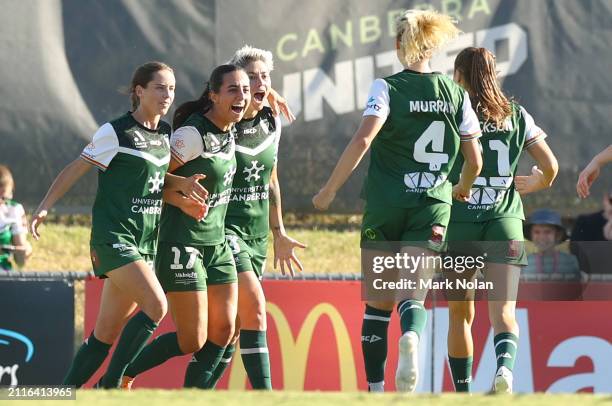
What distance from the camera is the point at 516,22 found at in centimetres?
1067

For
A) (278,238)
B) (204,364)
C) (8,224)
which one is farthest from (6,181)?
(204,364)

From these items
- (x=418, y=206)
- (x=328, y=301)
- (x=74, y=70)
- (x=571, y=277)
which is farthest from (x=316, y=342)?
(x=74, y=70)

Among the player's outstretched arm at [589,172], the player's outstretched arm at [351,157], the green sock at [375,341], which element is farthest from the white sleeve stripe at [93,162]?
the player's outstretched arm at [589,172]

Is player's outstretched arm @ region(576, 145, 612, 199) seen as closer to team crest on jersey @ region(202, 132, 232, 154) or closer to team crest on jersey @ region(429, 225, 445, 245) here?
team crest on jersey @ region(429, 225, 445, 245)

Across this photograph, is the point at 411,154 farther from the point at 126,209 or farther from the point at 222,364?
the point at 222,364

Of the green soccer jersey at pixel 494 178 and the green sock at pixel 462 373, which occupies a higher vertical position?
the green soccer jersey at pixel 494 178

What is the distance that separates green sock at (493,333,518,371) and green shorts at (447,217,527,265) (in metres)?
0.46

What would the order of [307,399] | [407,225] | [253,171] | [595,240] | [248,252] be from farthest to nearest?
1. [595,240]
2. [248,252]
3. [253,171]
4. [407,225]
5. [307,399]

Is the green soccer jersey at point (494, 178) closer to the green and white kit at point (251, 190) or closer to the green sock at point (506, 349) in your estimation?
the green sock at point (506, 349)

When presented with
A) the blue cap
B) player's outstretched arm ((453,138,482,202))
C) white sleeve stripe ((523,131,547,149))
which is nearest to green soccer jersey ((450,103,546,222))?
white sleeve stripe ((523,131,547,149))

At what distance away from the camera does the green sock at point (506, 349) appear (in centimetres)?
725

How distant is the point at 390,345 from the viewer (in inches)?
354

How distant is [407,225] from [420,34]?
102 centimetres

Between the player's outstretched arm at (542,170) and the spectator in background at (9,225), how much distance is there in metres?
4.38
